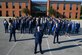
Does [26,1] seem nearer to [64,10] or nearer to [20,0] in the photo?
[20,0]

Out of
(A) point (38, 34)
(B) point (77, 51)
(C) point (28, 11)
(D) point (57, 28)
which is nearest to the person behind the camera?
(A) point (38, 34)

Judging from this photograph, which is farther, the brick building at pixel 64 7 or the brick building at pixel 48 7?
the brick building at pixel 64 7

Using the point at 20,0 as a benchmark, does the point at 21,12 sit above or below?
below

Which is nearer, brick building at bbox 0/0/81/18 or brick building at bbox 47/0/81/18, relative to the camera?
brick building at bbox 0/0/81/18

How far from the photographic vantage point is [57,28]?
654 inches

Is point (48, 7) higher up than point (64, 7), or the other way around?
point (48, 7)

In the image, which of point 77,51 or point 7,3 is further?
point 7,3

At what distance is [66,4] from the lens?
79125 mm

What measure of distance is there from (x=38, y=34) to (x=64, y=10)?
6759cm

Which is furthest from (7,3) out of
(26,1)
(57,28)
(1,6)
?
(57,28)

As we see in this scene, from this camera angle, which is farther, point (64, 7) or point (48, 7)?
point (64, 7)

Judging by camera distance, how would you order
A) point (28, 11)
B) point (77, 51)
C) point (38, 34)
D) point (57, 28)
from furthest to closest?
point (28, 11)
point (57, 28)
point (77, 51)
point (38, 34)

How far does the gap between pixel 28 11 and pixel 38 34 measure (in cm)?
6532

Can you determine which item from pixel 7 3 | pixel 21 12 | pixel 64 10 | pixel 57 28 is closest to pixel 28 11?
pixel 21 12
